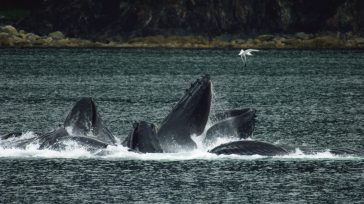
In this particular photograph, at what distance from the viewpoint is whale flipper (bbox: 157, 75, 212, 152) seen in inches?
1578

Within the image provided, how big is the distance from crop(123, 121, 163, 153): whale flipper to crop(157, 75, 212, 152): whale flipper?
40cm

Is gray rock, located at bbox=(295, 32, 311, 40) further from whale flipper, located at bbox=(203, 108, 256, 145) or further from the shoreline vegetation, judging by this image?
whale flipper, located at bbox=(203, 108, 256, 145)

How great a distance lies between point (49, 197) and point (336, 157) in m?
12.3

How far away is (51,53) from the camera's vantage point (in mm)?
163250

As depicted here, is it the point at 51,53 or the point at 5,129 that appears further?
the point at 51,53

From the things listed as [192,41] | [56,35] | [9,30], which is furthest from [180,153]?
[56,35]

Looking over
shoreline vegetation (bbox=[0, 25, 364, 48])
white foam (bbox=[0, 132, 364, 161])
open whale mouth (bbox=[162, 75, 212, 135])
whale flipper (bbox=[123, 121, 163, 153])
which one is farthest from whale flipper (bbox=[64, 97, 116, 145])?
shoreline vegetation (bbox=[0, 25, 364, 48])

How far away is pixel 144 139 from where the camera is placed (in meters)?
40.2

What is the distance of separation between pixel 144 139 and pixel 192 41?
152507mm

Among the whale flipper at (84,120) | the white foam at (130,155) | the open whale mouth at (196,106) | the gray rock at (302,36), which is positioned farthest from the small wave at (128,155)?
the gray rock at (302,36)

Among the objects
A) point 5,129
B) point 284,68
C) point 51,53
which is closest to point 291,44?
point 51,53

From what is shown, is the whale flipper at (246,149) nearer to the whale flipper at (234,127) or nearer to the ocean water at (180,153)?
the ocean water at (180,153)

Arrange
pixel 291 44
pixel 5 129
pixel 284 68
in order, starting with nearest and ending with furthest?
1. pixel 5 129
2. pixel 284 68
3. pixel 291 44

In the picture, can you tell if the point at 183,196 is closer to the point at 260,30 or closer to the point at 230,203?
the point at 230,203
